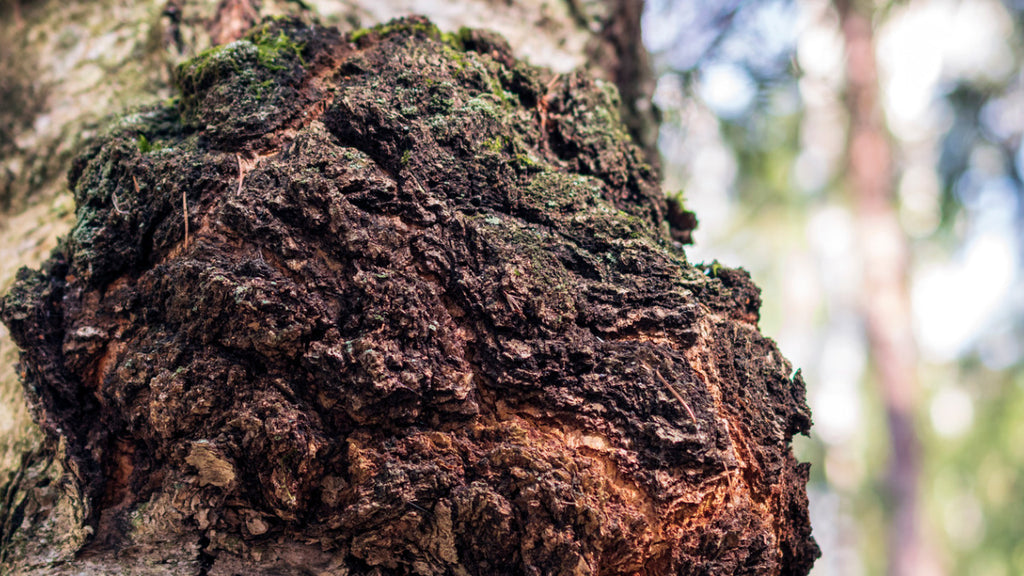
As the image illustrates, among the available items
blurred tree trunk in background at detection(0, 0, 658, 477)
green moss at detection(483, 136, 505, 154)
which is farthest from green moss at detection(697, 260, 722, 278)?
blurred tree trunk in background at detection(0, 0, 658, 477)

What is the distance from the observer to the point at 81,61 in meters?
1.68

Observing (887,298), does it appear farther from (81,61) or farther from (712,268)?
(81,61)

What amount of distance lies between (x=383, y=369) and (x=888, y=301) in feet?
18.3

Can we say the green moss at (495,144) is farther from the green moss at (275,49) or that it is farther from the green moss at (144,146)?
the green moss at (144,146)

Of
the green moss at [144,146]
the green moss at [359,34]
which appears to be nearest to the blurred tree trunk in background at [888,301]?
the green moss at [359,34]

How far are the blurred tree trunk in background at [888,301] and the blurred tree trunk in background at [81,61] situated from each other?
14.8 ft

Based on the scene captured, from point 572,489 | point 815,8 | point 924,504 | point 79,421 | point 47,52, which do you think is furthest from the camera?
point 924,504

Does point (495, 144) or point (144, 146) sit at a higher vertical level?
point (495, 144)

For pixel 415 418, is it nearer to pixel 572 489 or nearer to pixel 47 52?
pixel 572 489

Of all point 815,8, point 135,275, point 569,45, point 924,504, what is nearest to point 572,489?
point 135,275

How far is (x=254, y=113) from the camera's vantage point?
122 cm

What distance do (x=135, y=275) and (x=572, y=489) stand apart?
36.4 inches

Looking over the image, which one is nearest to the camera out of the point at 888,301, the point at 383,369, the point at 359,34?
the point at 383,369

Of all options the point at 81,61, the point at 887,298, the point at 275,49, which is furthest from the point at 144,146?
the point at 887,298
